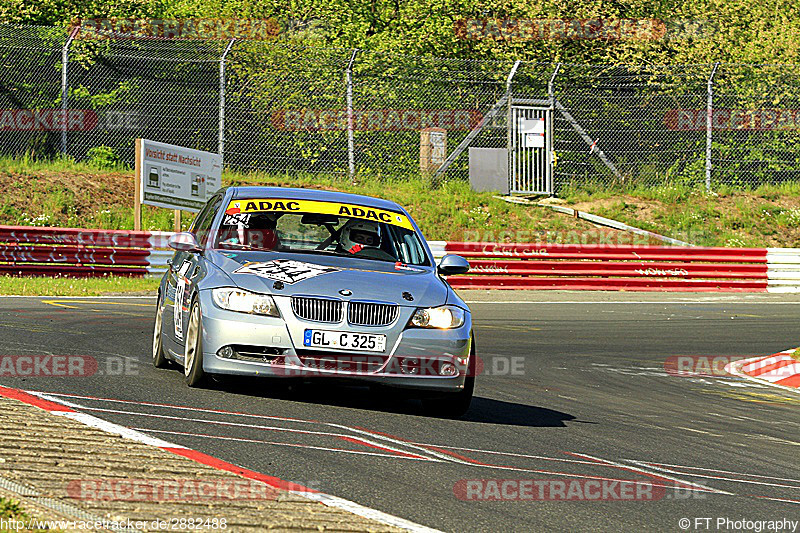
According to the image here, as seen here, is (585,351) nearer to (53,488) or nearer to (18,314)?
(18,314)

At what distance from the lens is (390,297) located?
27.0 ft

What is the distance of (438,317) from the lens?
27.4 feet

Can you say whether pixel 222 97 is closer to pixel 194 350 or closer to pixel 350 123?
pixel 350 123

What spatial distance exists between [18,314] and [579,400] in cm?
726

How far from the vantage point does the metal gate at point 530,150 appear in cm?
2964

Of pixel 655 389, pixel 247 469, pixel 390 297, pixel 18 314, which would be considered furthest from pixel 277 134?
pixel 247 469

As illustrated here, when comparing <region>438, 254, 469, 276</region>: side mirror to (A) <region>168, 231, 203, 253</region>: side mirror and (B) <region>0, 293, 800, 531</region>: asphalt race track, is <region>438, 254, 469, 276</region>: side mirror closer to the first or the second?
(B) <region>0, 293, 800, 531</region>: asphalt race track

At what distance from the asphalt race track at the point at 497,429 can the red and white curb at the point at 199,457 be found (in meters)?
0.11

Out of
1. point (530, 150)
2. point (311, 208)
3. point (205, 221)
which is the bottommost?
point (205, 221)

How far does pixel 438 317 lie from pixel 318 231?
5.22ft

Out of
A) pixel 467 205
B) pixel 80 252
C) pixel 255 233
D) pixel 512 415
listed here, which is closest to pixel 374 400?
pixel 512 415

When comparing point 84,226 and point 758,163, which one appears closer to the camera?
point 84,226

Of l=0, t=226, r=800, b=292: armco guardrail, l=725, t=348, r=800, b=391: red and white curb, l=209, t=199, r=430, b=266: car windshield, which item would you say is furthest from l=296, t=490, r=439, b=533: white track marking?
l=0, t=226, r=800, b=292: armco guardrail

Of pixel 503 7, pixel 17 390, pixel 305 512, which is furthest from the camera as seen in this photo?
pixel 503 7
